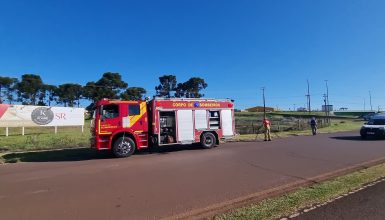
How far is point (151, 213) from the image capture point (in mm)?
6625

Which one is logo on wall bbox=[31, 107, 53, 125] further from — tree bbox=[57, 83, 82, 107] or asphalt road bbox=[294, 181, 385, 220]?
tree bbox=[57, 83, 82, 107]

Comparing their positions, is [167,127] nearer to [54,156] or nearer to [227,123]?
[227,123]

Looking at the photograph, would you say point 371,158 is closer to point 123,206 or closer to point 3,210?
point 123,206

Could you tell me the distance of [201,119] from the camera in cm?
1881

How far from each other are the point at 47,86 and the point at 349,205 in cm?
9204

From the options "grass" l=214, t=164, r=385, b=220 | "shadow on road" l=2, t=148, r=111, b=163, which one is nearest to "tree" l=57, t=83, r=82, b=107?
"shadow on road" l=2, t=148, r=111, b=163

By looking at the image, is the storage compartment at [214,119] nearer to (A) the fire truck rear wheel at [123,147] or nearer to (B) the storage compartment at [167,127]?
(B) the storage compartment at [167,127]

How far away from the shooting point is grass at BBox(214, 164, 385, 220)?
20.8ft

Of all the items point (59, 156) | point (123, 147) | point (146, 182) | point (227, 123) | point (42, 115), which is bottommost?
point (146, 182)

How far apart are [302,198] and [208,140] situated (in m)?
11.5

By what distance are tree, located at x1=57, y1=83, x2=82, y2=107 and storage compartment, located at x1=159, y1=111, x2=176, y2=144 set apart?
7315cm

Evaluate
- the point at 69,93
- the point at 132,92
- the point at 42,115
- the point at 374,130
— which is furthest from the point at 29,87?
the point at 374,130

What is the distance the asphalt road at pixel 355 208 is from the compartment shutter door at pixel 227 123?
11697 millimetres

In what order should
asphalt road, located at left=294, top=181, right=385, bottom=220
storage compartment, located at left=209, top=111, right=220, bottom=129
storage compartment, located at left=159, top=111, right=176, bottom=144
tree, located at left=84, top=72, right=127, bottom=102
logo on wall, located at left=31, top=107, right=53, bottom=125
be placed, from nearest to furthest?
1. asphalt road, located at left=294, top=181, right=385, bottom=220
2. storage compartment, located at left=159, top=111, right=176, bottom=144
3. storage compartment, located at left=209, top=111, right=220, bottom=129
4. logo on wall, located at left=31, top=107, right=53, bottom=125
5. tree, located at left=84, top=72, right=127, bottom=102
